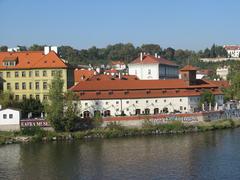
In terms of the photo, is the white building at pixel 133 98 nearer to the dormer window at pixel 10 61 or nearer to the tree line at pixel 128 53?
the dormer window at pixel 10 61

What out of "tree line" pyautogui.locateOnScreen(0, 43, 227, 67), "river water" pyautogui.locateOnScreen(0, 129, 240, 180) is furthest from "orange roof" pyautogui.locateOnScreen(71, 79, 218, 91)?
"tree line" pyautogui.locateOnScreen(0, 43, 227, 67)

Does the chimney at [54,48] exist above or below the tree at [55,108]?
above

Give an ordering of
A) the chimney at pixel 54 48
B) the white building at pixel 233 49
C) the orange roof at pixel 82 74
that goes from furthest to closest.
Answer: the white building at pixel 233 49, the orange roof at pixel 82 74, the chimney at pixel 54 48

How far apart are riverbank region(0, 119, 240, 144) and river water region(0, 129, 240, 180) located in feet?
6.18

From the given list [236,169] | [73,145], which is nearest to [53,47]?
[73,145]

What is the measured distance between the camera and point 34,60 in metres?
56.9

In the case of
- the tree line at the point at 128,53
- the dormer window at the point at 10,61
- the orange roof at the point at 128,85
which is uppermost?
the tree line at the point at 128,53

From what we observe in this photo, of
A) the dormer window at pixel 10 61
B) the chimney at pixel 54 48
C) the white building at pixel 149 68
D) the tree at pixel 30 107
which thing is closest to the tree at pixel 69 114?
the tree at pixel 30 107

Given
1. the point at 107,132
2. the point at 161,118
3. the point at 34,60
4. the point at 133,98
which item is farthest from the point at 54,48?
the point at 107,132

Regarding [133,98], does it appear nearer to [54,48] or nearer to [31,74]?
[31,74]

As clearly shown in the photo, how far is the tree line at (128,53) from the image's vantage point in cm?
14505

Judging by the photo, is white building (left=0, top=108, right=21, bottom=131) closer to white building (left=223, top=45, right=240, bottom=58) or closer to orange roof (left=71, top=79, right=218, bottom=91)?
orange roof (left=71, top=79, right=218, bottom=91)

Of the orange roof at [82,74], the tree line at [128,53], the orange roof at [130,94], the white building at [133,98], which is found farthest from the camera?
the tree line at [128,53]

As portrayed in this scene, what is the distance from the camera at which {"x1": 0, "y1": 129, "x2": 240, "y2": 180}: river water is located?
94.5ft
